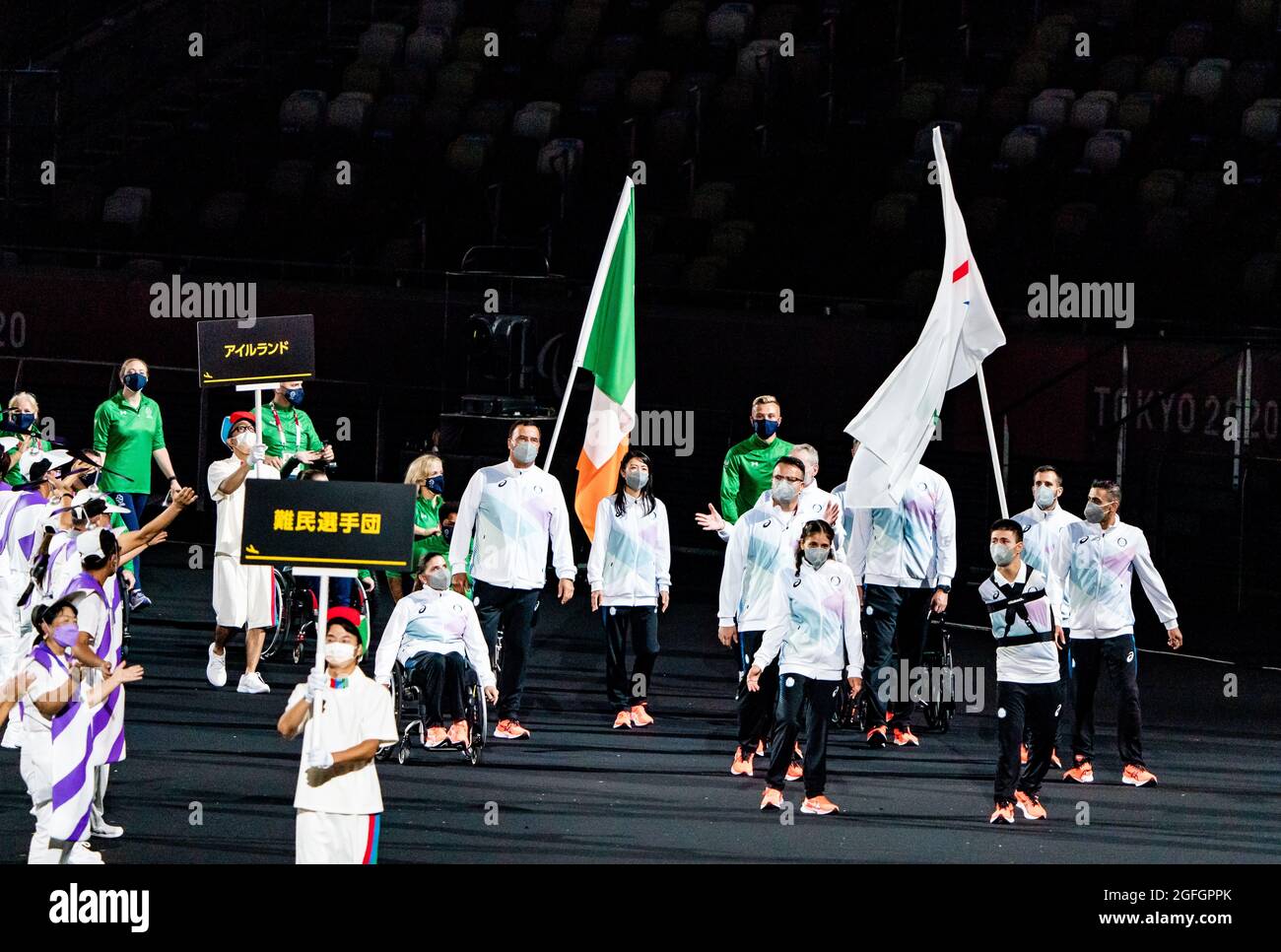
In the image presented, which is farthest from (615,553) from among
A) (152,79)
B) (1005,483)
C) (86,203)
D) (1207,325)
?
(152,79)

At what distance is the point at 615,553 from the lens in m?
13.1

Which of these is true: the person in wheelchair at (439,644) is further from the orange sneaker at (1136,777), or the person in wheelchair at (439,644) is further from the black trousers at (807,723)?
the orange sneaker at (1136,777)

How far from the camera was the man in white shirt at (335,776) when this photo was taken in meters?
8.21

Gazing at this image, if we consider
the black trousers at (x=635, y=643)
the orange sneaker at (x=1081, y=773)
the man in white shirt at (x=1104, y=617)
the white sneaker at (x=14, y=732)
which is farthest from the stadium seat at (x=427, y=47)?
the white sneaker at (x=14, y=732)

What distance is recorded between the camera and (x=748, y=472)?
1332 centimetres

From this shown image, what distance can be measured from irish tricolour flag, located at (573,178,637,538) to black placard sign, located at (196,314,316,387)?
184 cm

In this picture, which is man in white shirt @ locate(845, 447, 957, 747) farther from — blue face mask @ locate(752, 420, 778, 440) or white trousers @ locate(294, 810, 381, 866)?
white trousers @ locate(294, 810, 381, 866)

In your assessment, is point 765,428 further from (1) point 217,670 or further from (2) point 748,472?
(1) point 217,670

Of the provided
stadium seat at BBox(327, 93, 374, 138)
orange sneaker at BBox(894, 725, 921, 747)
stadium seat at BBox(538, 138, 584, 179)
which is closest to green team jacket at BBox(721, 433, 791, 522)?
orange sneaker at BBox(894, 725, 921, 747)

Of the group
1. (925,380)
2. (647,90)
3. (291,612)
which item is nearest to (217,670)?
(291,612)

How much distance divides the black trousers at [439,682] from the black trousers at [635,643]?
150cm

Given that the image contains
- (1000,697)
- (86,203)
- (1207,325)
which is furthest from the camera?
(86,203)

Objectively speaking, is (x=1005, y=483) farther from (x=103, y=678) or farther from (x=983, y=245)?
(x=103, y=678)

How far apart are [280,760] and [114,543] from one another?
2.46m
